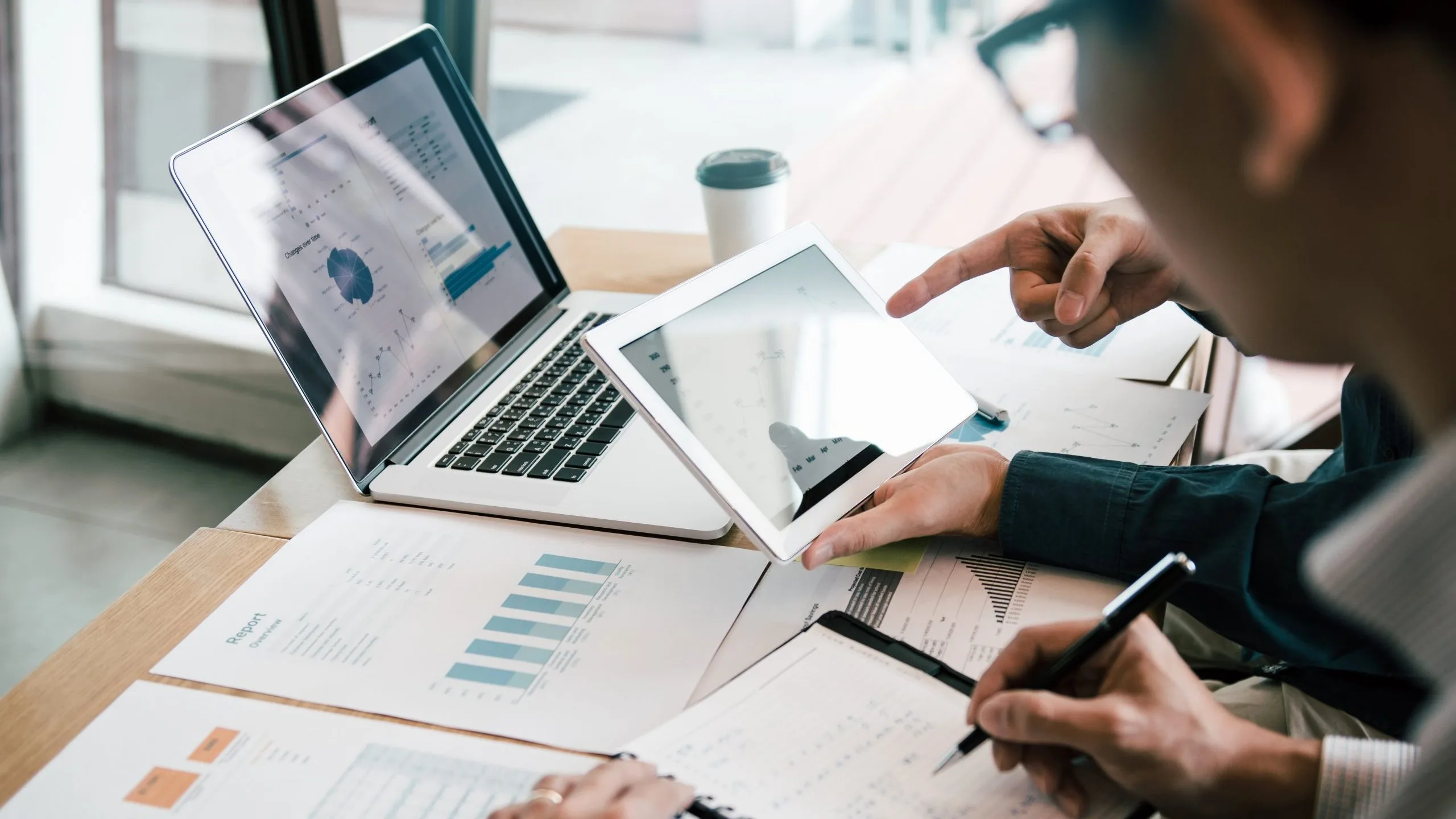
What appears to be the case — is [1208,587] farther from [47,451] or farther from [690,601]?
[47,451]

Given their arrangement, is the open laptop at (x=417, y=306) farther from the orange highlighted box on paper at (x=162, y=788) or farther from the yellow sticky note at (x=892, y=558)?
the orange highlighted box on paper at (x=162, y=788)

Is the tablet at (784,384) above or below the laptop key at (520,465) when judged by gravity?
above

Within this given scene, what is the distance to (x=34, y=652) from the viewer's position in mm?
1793

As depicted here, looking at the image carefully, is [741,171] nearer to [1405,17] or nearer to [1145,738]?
[1145,738]

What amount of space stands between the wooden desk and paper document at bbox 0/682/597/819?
2cm

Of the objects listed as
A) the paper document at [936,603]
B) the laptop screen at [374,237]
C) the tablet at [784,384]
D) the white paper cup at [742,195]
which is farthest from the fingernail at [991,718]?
the white paper cup at [742,195]

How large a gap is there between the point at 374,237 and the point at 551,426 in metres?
0.24

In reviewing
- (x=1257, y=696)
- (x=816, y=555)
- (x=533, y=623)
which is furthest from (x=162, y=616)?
(x=1257, y=696)

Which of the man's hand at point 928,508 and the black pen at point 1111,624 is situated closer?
the black pen at point 1111,624

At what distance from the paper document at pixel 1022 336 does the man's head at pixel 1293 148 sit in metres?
0.61

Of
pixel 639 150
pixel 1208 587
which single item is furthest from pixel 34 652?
pixel 639 150

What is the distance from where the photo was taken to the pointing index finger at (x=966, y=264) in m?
1.06

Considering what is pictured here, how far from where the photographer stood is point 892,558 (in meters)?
0.87

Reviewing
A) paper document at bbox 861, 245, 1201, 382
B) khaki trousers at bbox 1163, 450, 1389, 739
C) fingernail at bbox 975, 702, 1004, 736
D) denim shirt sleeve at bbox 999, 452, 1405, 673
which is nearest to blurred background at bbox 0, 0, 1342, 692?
paper document at bbox 861, 245, 1201, 382
